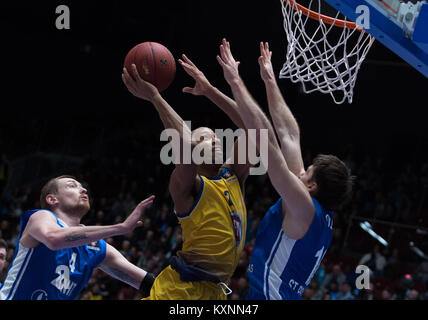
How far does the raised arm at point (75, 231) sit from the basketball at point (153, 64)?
70 cm

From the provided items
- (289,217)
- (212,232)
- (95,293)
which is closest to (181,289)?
(212,232)

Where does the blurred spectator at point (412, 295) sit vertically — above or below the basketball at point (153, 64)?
below

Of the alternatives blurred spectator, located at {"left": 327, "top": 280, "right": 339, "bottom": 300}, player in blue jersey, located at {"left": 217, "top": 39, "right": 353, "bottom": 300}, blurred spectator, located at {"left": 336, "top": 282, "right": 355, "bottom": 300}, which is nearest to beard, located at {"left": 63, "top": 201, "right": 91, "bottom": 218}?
player in blue jersey, located at {"left": 217, "top": 39, "right": 353, "bottom": 300}

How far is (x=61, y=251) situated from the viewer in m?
3.35

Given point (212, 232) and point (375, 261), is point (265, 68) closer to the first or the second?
point (212, 232)

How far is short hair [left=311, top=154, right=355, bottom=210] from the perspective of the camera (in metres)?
2.94

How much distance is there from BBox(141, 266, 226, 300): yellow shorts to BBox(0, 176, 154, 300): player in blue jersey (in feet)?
1.10

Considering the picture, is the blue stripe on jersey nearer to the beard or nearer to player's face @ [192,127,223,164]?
the beard

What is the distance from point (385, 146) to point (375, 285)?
4471 mm

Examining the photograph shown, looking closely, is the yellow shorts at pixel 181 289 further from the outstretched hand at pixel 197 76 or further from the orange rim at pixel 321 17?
the orange rim at pixel 321 17

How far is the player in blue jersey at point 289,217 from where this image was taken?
106 inches

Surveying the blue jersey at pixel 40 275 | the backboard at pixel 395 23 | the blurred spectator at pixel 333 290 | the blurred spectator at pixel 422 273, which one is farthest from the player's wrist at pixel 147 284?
the blurred spectator at pixel 422 273
